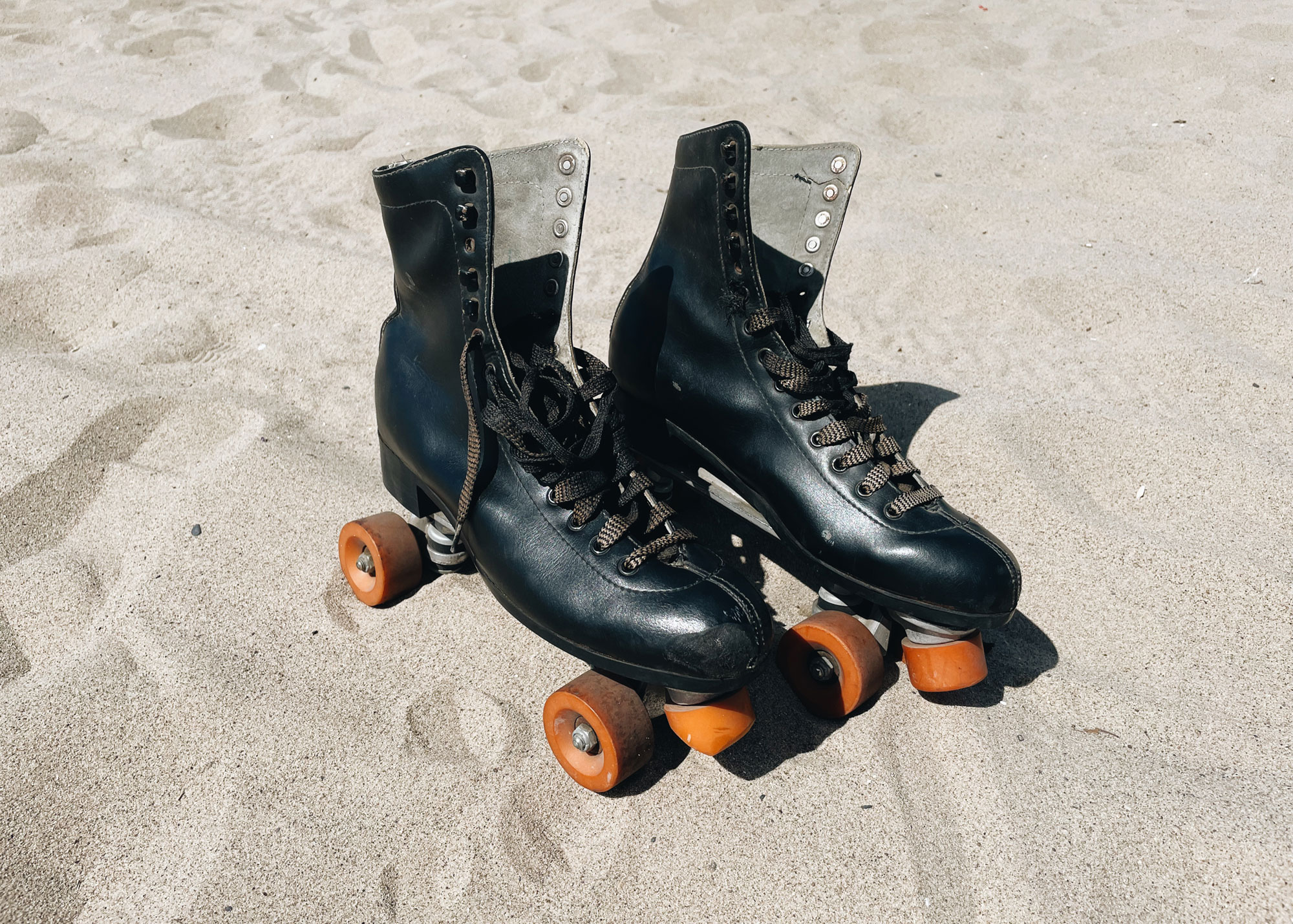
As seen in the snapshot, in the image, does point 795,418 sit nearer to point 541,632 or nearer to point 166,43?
point 541,632

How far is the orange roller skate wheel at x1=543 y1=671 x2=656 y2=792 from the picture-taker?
4.30 ft

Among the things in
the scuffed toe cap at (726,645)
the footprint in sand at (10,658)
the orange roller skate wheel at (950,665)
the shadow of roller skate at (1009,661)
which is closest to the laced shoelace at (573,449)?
the scuffed toe cap at (726,645)

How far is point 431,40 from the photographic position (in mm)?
4066

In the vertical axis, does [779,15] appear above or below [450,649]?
above

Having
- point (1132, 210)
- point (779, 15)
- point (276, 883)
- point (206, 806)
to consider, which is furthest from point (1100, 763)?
point (779, 15)

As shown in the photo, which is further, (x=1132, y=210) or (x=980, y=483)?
(x=1132, y=210)

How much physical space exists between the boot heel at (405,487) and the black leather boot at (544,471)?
13 mm

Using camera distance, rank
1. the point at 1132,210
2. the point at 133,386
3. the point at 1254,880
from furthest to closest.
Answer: the point at 1132,210
the point at 133,386
the point at 1254,880

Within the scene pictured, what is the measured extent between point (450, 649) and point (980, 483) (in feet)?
3.99

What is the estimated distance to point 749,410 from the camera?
5.41 feet

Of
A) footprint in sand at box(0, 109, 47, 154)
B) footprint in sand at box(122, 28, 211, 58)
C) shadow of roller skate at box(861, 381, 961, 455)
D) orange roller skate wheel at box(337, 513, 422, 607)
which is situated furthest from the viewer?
footprint in sand at box(122, 28, 211, 58)

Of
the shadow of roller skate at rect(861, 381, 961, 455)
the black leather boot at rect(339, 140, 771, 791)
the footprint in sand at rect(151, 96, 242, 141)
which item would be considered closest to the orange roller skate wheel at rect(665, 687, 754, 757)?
the black leather boot at rect(339, 140, 771, 791)

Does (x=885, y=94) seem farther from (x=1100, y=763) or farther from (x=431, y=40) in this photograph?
(x=1100, y=763)

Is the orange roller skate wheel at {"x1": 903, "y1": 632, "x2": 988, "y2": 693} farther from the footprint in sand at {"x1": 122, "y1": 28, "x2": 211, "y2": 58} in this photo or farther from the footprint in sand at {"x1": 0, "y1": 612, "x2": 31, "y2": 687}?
the footprint in sand at {"x1": 122, "y1": 28, "x2": 211, "y2": 58}
